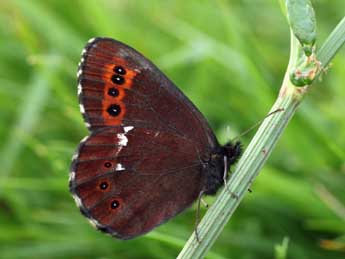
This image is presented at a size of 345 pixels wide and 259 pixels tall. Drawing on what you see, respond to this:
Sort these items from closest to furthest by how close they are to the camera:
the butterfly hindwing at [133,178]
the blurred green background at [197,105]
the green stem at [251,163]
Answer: the green stem at [251,163]
the butterfly hindwing at [133,178]
the blurred green background at [197,105]

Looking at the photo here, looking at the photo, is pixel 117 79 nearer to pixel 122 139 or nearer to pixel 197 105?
pixel 122 139

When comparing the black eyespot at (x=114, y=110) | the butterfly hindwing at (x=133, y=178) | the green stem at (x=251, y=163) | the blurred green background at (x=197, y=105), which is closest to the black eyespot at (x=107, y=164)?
the butterfly hindwing at (x=133, y=178)

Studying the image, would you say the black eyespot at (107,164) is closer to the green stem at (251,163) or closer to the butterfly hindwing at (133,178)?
the butterfly hindwing at (133,178)

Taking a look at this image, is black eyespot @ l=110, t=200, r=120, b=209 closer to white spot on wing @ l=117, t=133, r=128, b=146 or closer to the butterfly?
the butterfly

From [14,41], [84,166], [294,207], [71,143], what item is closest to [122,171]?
[84,166]

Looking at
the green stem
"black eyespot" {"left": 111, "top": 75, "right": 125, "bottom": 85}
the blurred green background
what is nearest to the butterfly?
"black eyespot" {"left": 111, "top": 75, "right": 125, "bottom": 85}

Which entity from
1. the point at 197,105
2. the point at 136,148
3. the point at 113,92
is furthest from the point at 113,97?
the point at 197,105
